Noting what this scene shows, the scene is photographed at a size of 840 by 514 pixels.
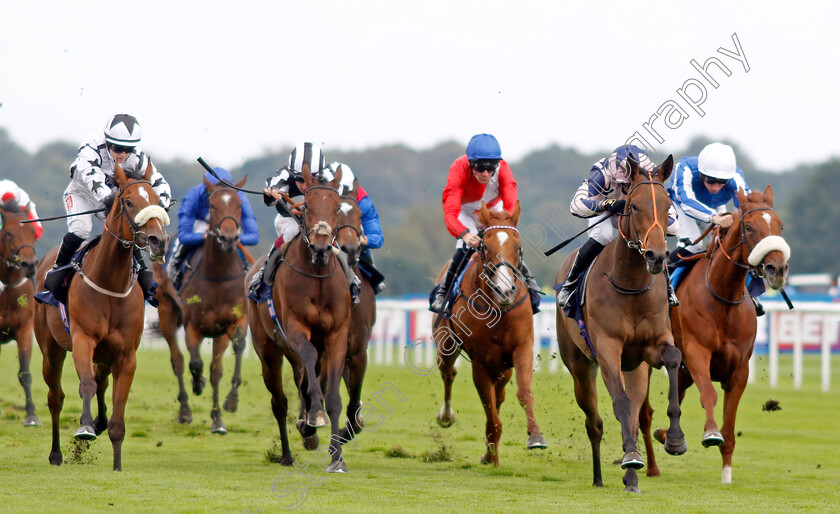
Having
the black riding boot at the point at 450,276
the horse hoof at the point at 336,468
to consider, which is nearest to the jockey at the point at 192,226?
the black riding boot at the point at 450,276

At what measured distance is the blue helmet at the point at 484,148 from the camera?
9.06 m

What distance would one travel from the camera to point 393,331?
22516mm

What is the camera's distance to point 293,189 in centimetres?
911

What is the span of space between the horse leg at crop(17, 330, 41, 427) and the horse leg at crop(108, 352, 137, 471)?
376cm

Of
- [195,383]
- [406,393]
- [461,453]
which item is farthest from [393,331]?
[461,453]

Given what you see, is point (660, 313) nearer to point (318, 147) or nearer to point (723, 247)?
point (723, 247)

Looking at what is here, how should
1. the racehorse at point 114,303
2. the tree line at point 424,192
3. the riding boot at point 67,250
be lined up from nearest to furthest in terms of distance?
1. the racehorse at point 114,303
2. the riding boot at point 67,250
3. the tree line at point 424,192

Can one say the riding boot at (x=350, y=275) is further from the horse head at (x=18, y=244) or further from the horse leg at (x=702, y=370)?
the horse head at (x=18, y=244)

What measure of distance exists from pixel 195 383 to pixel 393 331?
1059 centimetres

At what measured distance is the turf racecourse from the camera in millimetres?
6773

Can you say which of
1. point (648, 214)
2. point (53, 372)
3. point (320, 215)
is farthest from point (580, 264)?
point (53, 372)

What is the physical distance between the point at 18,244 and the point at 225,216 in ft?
6.84

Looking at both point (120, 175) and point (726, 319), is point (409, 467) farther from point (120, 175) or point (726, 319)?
point (120, 175)

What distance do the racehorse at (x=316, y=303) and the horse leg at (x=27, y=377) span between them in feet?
12.9
